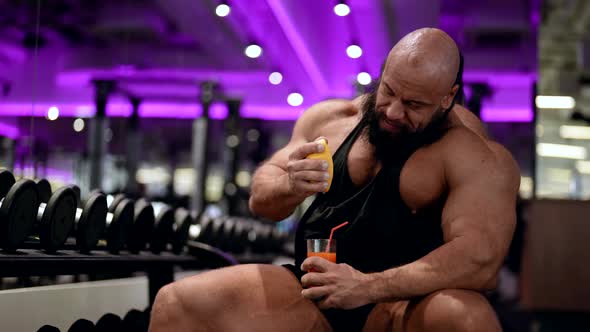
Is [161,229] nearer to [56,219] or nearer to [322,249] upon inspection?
[56,219]

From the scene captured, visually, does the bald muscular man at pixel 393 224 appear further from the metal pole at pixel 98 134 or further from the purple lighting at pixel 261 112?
the purple lighting at pixel 261 112

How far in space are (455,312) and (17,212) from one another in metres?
1.30

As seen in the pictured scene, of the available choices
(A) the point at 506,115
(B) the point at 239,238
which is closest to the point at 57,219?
(B) the point at 239,238

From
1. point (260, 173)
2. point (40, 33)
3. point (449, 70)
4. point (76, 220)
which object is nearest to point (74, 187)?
point (76, 220)

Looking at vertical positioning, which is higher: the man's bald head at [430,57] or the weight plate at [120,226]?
the man's bald head at [430,57]

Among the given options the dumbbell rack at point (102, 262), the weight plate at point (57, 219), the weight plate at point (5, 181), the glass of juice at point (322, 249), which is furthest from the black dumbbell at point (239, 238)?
the glass of juice at point (322, 249)

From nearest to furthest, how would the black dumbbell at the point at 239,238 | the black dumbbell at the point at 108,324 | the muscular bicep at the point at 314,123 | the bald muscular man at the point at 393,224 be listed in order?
1. the bald muscular man at the point at 393,224
2. the muscular bicep at the point at 314,123
3. the black dumbbell at the point at 108,324
4. the black dumbbell at the point at 239,238

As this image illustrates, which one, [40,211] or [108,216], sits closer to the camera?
[40,211]

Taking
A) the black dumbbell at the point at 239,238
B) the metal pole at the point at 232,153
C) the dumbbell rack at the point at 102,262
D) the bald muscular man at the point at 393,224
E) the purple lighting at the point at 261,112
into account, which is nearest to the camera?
the bald muscular man at the point at 393,224

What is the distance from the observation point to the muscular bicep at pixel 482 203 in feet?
6.20

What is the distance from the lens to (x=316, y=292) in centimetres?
186

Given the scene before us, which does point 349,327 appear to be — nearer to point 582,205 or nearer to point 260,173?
point 260,173

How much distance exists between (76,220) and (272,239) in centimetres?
396

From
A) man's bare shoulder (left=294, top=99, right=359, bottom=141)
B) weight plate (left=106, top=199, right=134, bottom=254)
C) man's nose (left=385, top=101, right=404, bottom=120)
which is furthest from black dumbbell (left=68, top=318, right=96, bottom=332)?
man's nose (left=385, top=101, right=404, bottom=120)
